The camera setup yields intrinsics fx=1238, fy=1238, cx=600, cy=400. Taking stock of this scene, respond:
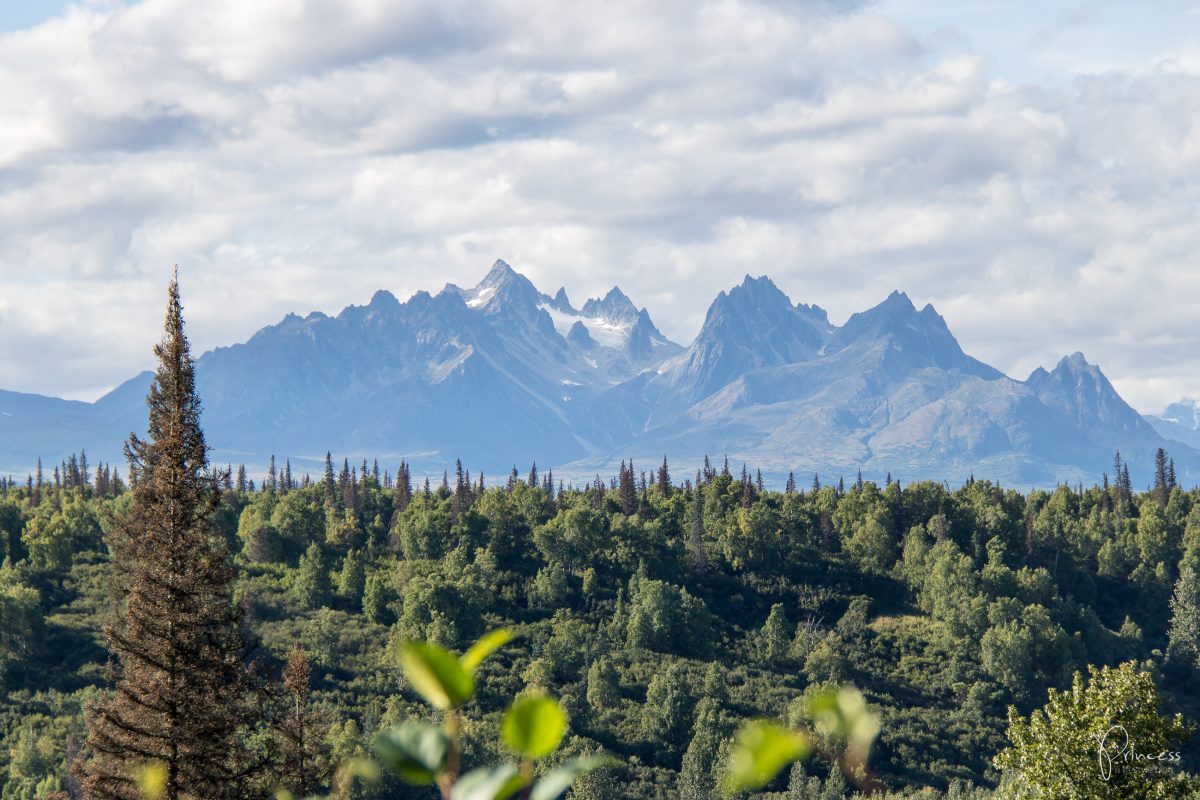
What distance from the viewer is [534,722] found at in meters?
2.71

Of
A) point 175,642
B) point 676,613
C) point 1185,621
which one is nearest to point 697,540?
point 676,613

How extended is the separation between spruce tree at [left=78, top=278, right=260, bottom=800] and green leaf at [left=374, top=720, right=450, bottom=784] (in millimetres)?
25937

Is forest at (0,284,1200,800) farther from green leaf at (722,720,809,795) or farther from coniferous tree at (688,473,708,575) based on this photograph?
green leaf at (722,720,809,795)

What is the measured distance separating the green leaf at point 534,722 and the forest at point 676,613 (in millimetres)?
91205

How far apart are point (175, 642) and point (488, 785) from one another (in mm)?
27233

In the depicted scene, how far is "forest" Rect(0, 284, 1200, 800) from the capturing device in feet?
362

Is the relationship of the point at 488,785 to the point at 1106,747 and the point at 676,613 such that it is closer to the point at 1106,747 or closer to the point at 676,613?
the point at 1106,747

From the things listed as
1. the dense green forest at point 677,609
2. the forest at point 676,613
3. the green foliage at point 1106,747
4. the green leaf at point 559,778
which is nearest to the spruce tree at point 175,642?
the green foliage at point 1106,747

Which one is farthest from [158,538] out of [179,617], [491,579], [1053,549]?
[1053,549]

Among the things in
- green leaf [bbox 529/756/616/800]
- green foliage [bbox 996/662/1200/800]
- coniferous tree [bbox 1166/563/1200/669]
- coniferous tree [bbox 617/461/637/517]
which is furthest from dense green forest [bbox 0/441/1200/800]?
green leaf [bbox 529/756/616/800]

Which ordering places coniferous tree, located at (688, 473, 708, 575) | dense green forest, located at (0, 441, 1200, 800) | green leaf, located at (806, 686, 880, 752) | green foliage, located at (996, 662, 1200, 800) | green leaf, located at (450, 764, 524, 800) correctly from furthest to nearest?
1. coniferous tree, located at (688, 473, 708, 575)
2. dense green forest, located at (0, 441, 1200, 800)
3. green foliage, located at (996, 662, 1200, 800)
4. green leaf, located at (806, 686, 880, 752)
5. green leaf, located at (450, 764, 524, 800)

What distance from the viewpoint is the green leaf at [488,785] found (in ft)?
9.12

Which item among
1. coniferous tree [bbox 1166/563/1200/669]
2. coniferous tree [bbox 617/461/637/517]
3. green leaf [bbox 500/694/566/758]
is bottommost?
coniferous tree [bbox 1166/563/1200/669]

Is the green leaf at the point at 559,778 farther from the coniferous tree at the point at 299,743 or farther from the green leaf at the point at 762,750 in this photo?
the coniferous tree at the point at 299,743
